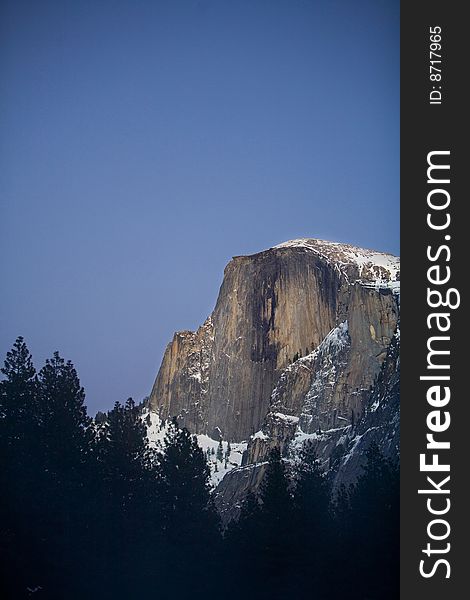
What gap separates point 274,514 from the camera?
1593cm

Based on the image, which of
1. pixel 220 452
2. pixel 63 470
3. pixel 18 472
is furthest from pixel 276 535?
pixel 220 452

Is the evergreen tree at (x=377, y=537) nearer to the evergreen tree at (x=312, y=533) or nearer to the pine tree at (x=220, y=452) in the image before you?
the evergreen tree at (x=312, y=533)

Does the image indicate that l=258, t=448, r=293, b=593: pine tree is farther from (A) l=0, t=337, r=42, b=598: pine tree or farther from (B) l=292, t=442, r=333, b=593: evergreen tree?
(A) l=0, t=337, r=42, b=598: pine tree

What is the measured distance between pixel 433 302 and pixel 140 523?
728 cm

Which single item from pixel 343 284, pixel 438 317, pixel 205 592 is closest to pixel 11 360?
pixel 205 592

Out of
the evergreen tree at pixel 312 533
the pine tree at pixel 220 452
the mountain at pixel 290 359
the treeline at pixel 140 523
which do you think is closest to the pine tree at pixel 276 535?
the treeline at pixel 140 523

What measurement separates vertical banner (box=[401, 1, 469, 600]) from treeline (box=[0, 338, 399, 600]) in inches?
150

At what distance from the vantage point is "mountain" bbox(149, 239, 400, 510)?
44156 millimetres

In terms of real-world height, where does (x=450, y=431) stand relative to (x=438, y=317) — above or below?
below

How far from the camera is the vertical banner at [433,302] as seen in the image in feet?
34.4

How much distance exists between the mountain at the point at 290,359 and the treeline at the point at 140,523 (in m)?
13.1

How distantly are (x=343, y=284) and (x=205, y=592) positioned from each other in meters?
37.1

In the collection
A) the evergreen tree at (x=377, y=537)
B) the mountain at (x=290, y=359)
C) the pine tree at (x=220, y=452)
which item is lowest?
the evergreen tree at (x=377, y=537)

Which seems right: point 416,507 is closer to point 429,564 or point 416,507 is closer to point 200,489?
point 429,564
